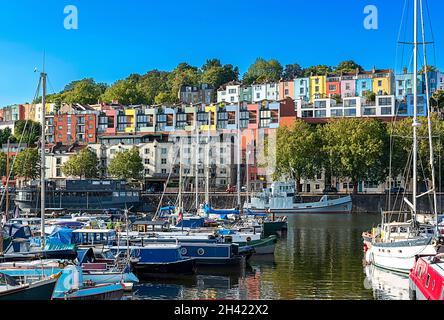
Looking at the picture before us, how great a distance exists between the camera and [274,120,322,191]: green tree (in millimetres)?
Result: 79688

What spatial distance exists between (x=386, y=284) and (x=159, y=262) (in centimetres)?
930

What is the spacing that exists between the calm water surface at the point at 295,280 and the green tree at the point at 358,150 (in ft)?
123

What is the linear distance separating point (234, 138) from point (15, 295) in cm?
7420

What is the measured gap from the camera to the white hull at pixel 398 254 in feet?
87.4

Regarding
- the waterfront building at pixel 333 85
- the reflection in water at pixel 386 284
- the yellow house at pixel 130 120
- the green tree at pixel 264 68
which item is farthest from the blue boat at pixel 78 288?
A: the green tree at pixel 264 68

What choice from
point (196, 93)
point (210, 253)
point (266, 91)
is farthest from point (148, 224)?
point (196, 93)

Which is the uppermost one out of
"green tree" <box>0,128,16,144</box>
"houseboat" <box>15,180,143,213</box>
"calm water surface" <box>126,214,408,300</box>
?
"green tree" <box>0,128,16,144</box>

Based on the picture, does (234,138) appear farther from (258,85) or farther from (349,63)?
(349,63)

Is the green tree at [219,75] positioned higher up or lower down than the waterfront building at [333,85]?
higher up

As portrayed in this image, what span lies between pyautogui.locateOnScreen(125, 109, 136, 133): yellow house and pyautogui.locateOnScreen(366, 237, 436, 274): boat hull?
74.6 meters

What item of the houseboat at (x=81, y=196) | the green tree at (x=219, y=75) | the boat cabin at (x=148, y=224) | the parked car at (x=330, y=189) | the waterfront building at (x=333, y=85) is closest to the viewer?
the boat cabin at (x=148, y=224)

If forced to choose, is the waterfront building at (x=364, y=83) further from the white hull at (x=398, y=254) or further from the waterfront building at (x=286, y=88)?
the white hull at (x=398, y=254)

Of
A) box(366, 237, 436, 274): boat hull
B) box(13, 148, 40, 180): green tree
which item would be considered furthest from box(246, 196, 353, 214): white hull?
box(366, 237, 436, 274): boat hull

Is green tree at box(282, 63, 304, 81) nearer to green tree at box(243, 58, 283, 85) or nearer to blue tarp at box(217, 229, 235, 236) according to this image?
green tree at box(243, 58, 283, 85)
